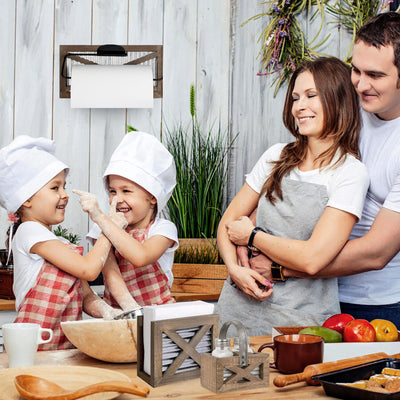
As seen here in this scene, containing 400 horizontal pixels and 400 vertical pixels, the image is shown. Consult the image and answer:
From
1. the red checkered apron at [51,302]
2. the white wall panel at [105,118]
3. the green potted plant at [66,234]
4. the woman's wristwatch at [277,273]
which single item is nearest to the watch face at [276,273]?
the woman's wristwatch at [277,273]

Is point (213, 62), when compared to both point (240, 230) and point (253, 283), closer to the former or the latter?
point (240, 230)

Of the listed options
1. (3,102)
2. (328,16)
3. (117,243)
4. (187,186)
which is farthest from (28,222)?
(328,16)

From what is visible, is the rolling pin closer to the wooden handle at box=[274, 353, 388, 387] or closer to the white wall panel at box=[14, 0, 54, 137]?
the wooden handle at box=[274, 353, 388, 387]

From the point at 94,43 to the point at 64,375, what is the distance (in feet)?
7.33

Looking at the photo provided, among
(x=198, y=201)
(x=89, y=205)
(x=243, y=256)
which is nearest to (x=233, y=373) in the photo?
(x=243, y=256)

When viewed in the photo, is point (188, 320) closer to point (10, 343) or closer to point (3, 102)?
point (10, 343)

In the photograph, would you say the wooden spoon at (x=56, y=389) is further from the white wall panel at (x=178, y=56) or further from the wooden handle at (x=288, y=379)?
the white wall panel at (x=178, y=56)

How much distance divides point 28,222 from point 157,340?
90cm

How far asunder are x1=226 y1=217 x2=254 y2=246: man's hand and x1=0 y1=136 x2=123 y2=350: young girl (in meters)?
0.38

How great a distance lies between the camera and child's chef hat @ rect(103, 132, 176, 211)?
72.9 inches

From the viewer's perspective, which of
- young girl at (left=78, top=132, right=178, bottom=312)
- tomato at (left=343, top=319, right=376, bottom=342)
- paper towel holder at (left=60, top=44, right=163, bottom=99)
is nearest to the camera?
tomato at (left=343, top=319, right=376, bottom=342)

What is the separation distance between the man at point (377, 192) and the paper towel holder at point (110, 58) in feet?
4.77

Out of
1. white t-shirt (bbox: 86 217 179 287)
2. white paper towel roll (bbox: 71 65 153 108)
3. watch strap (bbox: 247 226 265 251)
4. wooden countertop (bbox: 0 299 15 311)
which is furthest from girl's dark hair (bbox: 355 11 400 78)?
wooden countertop (bbox: 0 299 15 311)

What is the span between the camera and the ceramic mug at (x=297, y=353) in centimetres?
108
